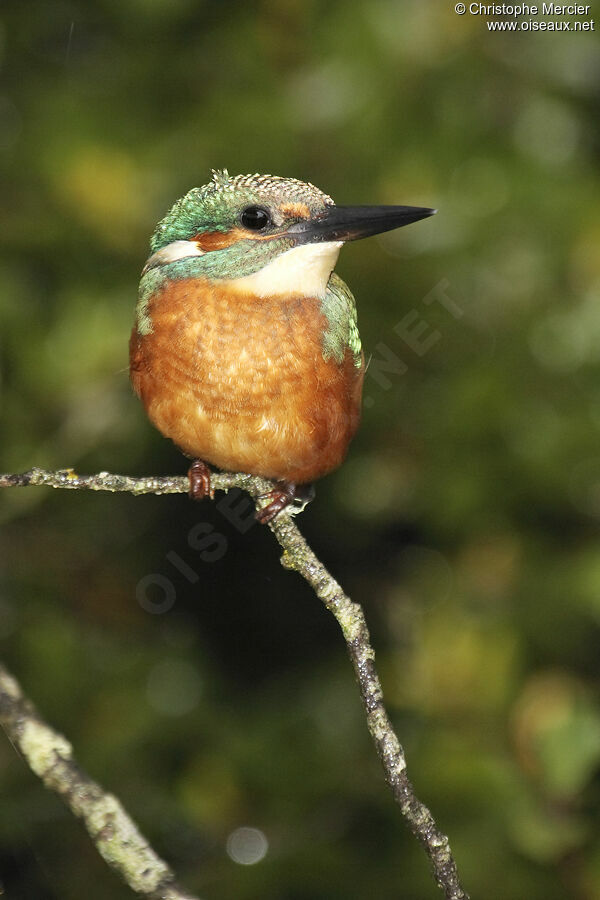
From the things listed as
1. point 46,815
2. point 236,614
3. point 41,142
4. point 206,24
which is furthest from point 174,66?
point 46,815

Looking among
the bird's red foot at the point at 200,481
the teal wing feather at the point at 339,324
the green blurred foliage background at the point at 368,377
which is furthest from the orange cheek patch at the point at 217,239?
the green blurred foliage background at the point at 368,377

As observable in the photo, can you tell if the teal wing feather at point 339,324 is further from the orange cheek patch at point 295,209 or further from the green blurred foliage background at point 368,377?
the green blurred foliage background at point 368,377

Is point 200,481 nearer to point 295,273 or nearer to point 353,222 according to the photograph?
point 295,273

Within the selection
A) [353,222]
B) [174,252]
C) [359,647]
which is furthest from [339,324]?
[359,647]

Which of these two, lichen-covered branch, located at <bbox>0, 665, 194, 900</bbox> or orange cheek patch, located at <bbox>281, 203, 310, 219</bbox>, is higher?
orange cheek patch, located at <bbox>281, 203, 310, 219</bbox>

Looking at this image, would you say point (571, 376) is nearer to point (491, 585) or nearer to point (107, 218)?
point (491, 585)

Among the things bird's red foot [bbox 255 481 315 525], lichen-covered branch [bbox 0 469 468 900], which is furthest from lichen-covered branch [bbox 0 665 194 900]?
bird's red foot [bbox 255 481 315 525]

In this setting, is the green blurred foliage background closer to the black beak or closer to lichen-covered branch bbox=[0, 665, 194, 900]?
the black beak
